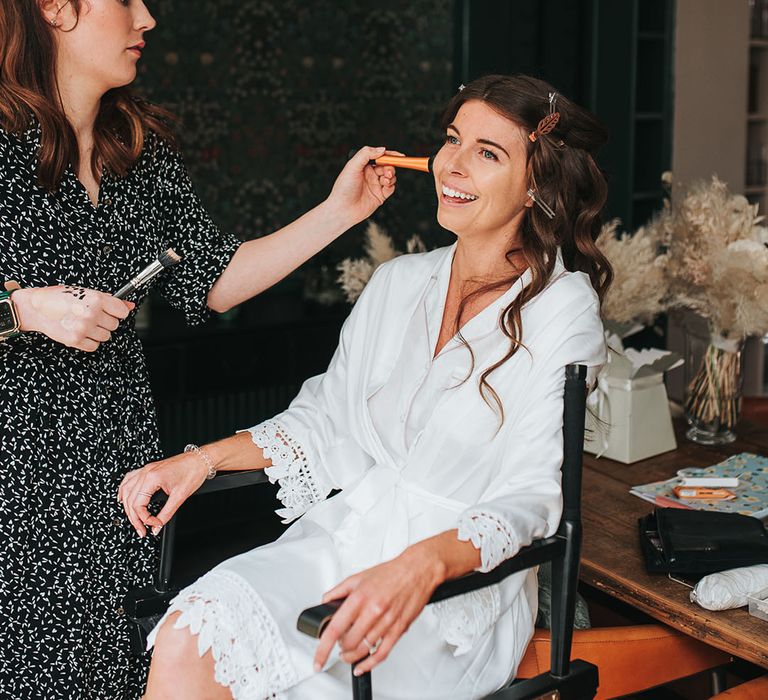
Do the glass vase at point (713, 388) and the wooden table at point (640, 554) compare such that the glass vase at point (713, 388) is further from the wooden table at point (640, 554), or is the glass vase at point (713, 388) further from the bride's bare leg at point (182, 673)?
the bride's bare leg at point (182, 673)

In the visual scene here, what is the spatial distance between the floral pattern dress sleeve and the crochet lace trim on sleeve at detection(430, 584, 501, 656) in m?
0.86

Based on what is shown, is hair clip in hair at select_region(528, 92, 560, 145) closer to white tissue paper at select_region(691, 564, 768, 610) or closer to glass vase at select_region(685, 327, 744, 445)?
white tissue paper at select_region(691, 564, 768, 610)

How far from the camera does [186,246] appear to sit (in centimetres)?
217

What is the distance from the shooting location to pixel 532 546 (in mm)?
1612

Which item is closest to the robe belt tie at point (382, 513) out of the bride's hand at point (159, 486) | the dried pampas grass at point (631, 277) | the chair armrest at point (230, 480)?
the chair armrest at point (230, 480)

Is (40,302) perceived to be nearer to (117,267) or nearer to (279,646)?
(117,267)

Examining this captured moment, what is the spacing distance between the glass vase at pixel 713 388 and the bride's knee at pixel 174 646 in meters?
1.57

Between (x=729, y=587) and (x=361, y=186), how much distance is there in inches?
40.8

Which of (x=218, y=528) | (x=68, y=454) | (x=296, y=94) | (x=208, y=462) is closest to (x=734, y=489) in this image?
(x=208, y=462)

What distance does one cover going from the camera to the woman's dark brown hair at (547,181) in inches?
74.9

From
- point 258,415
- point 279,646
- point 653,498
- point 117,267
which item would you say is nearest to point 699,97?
point 258,415

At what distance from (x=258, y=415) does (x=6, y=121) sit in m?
2.58

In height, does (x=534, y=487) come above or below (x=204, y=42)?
below

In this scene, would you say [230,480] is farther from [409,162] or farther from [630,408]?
[630,408]
